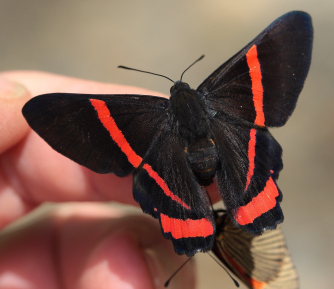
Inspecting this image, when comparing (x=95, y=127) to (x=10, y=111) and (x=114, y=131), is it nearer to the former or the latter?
(x=114, y=131)

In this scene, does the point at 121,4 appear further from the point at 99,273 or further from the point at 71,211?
the point at 99,273

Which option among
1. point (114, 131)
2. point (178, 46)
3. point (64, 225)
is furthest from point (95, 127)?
point (178, 46)

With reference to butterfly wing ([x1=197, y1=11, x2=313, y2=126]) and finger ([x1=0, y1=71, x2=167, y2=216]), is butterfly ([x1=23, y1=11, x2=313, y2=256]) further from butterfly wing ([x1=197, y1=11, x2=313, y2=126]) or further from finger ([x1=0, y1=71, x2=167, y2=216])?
finger ([x1=0, y1=71, x2=167, y2=216])

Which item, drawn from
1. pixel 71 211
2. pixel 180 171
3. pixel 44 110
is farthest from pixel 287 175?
pixel 44 110

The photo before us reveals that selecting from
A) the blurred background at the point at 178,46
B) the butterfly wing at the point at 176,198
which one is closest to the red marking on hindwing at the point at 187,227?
the butterfly wing at the point at 176,198

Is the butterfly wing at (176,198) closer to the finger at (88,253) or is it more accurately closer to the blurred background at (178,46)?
the finger at (88,253)

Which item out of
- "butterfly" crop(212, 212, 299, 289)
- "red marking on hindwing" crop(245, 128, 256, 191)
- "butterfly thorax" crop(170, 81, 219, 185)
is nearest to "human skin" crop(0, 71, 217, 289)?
"butterfly" crop(212, 212, 299, 289)
